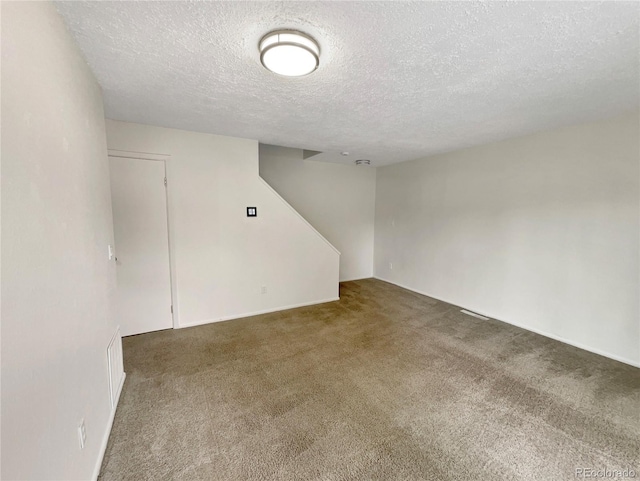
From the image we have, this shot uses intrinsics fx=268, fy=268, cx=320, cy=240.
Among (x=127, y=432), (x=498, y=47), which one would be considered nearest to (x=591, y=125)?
(x=498, y=47)

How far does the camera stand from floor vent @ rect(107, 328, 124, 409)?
1.89 metres

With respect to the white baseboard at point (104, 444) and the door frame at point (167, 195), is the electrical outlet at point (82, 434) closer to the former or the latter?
the white baseboard at point (104, 444)

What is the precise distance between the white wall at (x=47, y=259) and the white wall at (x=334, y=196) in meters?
3.11

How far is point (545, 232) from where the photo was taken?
3.14 meters

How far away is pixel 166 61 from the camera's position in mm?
1689

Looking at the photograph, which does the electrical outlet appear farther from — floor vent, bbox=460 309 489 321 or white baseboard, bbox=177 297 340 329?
floor vent, bbox=460 309 489 321

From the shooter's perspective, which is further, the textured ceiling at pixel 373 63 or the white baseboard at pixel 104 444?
the white baseboard at pixel 104 444

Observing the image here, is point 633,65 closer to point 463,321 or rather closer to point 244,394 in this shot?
point 463,321

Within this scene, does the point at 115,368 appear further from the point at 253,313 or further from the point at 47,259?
the point at 253,313

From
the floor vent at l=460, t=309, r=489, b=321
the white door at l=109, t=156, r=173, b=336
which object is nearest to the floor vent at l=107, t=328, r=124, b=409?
the white door at l=109, t=156, r=173, b=336

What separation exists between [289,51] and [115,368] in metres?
2.49

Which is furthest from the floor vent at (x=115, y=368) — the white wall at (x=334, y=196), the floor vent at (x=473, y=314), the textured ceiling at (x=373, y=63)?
the floor vent at (x=473, y=314)

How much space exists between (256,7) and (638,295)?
3.89 m

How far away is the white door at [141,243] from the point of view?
2.96m
